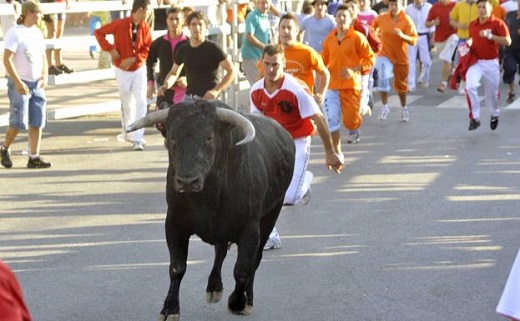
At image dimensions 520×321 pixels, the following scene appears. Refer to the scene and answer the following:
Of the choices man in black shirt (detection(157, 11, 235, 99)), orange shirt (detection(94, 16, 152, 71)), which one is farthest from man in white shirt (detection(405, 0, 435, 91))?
man in black shirt (detection(157, 11, 235, 99))

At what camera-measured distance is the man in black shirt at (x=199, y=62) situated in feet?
42.3

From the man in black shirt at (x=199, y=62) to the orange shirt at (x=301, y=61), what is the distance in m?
1.19

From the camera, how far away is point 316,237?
9.99 m

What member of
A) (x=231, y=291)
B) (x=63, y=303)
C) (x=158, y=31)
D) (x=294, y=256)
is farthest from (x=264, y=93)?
(x=158, y=31)

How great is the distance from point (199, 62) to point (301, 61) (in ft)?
5.96

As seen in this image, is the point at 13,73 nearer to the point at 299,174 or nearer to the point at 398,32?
the point at 299,174

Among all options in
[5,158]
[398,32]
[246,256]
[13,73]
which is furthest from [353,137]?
[246,256]

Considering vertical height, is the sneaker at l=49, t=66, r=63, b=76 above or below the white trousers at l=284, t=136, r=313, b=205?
below

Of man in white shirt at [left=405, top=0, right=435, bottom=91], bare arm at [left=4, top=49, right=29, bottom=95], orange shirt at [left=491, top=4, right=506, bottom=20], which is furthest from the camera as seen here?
man in white shirt at [left=405, top=0, right=435, bottom=91]

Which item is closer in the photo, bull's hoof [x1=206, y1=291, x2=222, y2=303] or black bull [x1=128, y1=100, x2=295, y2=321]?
black bull [x1=128, y1=100, x2=295, y2=321]

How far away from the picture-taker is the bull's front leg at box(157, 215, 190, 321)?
7.12m

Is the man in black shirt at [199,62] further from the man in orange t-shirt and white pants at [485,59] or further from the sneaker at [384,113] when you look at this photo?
the sneaker at [384,113]

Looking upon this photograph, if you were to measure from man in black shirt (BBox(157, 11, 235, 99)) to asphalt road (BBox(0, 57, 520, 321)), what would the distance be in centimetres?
109

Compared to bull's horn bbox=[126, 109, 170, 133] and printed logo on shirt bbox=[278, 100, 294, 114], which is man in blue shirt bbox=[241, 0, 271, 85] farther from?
bull's horn bbox=[126, 109, 170, 133]
